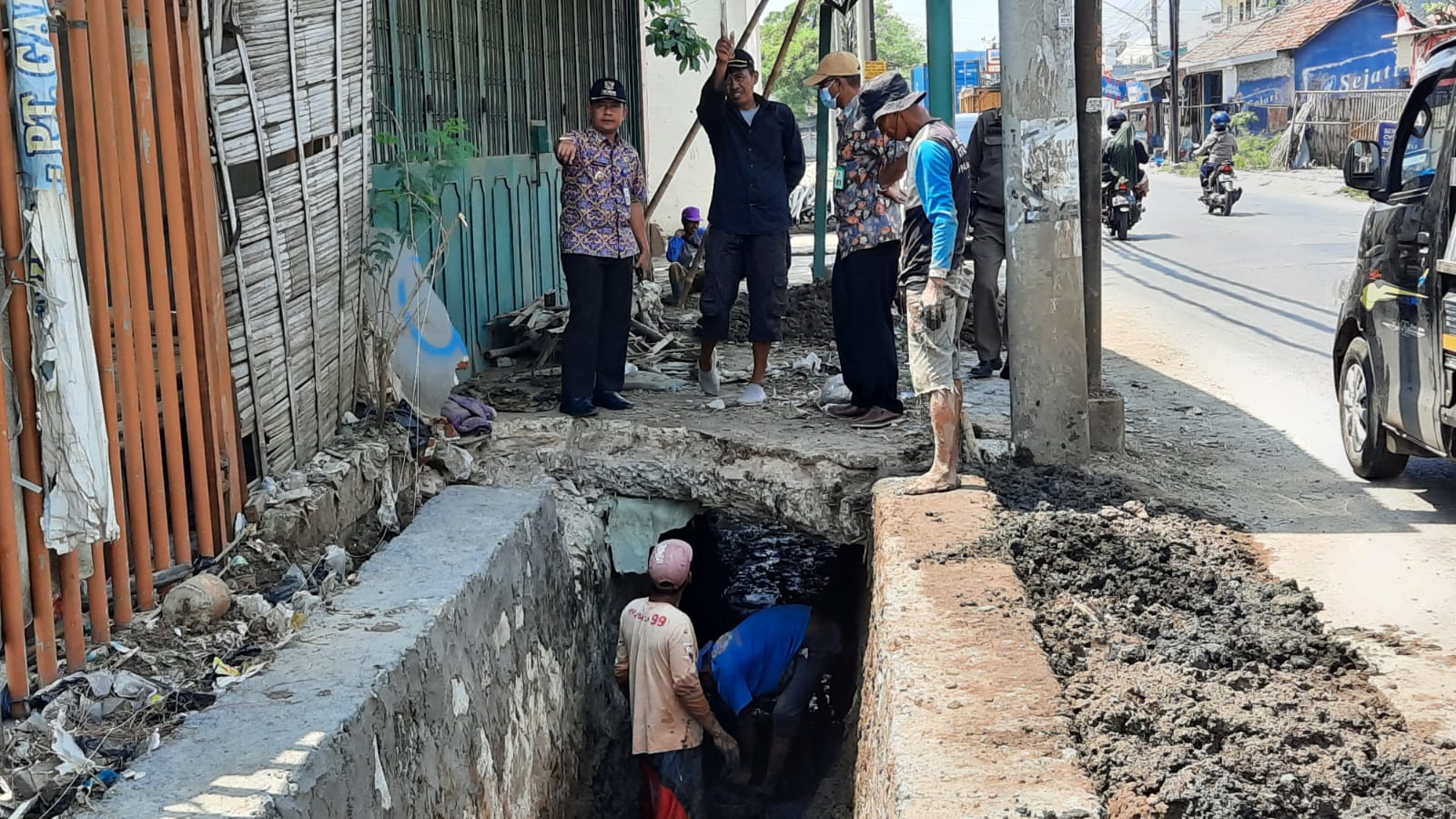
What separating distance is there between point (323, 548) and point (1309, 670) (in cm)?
328

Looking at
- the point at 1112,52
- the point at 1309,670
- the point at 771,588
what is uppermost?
the point at 1112,52

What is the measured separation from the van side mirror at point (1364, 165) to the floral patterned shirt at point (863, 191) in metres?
1.96

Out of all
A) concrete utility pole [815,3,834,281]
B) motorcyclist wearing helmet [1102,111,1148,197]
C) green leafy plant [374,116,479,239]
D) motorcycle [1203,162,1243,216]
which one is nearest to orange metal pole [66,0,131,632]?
green leafy plant [374,116,479,239]

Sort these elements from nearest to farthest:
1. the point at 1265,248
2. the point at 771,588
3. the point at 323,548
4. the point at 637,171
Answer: the point at 323,548 < the point at 637,171 < the point at 771,588 < the point at 1265,248

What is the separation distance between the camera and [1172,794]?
8.82 feet

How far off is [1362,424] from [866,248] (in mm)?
2348

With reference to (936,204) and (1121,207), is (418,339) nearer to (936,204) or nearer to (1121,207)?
(936,204)

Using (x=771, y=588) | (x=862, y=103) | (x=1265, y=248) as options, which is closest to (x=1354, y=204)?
(x=1265, y=248)

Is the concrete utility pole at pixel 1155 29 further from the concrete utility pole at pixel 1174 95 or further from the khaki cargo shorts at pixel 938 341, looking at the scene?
the khaki cargo shorts at pixel 938 341

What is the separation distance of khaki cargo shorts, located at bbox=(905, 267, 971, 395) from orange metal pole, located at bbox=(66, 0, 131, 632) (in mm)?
2790

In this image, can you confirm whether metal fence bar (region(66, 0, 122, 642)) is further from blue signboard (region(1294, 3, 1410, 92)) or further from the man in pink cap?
blue signboard (region(1294, 3, 1410, 92))

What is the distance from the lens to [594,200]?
6.41m

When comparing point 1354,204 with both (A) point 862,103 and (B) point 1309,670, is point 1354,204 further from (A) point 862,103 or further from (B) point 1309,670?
(B) point 1309,670

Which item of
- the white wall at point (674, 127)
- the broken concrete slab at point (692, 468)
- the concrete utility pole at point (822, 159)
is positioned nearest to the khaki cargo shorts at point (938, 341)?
the broken concrete slab at point (692, 468)
